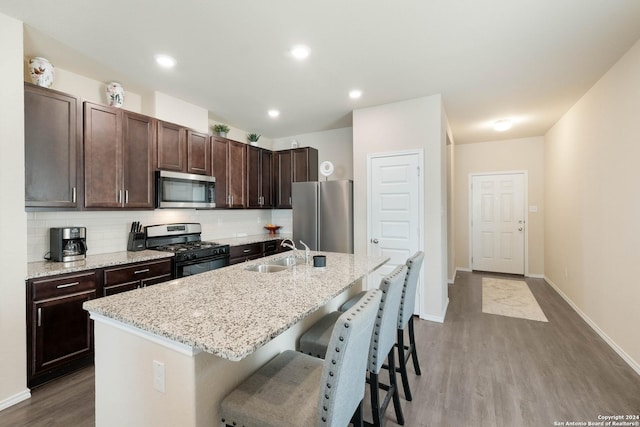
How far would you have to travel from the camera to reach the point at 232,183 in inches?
168

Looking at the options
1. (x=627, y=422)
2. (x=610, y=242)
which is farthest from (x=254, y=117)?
(x=627, y=422)

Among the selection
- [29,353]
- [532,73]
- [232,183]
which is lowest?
[29,353]

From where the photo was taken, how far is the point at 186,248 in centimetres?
337

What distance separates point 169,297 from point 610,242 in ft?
12.8

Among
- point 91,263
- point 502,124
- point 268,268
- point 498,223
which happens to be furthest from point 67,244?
point 498,223

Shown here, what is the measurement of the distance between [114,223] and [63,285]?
1.03 metres

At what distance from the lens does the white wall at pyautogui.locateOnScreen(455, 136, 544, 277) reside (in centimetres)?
556

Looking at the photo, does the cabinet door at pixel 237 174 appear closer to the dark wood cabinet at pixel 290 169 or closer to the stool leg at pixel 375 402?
the dark wood cabinet at pixel 290 169

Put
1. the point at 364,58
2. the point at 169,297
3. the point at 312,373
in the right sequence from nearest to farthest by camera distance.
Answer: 1. the point at 312,373
2. the point at 169,297
3. the point at 364,58

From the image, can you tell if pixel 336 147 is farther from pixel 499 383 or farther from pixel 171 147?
pixel 499 383

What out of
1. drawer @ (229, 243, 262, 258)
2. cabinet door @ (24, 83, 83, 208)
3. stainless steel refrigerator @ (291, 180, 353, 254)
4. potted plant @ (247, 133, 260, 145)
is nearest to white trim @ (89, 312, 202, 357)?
cabinet door @ (24, 83, 83, 208)

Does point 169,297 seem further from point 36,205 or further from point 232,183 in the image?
point 232,183

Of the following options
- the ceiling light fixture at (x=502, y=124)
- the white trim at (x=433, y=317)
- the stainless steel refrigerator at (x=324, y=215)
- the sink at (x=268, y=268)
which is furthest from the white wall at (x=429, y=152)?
the sink at (x=268, y=268)

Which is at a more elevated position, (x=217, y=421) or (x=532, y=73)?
(x=532, y=73)
